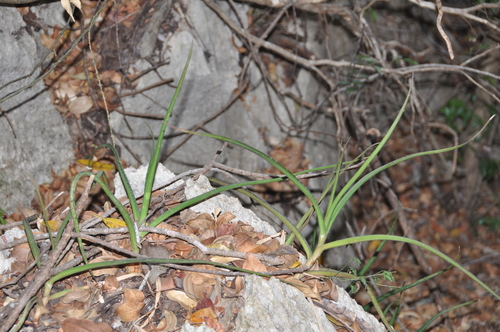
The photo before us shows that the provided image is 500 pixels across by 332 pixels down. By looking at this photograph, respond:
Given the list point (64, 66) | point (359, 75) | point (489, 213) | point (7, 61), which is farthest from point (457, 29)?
point (7, 61)

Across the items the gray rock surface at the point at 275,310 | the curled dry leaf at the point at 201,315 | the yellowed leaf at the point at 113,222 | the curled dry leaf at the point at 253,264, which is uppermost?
the yellowed leaf at the point at 113,222

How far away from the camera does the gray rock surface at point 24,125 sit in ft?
5.80

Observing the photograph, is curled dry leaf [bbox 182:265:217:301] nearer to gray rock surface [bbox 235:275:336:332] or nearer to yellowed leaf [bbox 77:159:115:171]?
gray rock surface [bbox 235:275:336:332]

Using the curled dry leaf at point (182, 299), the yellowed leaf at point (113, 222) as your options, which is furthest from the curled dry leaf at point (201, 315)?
the yellowed leaf at point (113, 222)

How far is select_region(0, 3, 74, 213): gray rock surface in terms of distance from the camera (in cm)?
177

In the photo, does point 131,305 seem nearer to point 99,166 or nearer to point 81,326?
point 81,326

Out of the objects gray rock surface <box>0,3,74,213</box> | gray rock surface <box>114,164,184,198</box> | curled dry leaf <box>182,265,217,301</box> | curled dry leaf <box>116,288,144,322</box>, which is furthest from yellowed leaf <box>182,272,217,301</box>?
gray rock surface <box>0,3,74,213</box>

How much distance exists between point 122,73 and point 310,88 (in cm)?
137

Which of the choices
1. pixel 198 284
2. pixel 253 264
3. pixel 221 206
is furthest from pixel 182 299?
pixel 221 206

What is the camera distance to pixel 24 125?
188cm

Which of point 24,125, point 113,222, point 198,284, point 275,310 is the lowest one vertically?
point 275,310

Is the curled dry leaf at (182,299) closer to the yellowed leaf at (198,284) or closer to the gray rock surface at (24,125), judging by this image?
the yellowed leaf at (198,284)

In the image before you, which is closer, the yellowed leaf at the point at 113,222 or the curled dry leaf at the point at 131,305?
the curled dry leaf at the point at 131,305

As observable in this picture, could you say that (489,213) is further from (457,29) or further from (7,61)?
(7,61)
